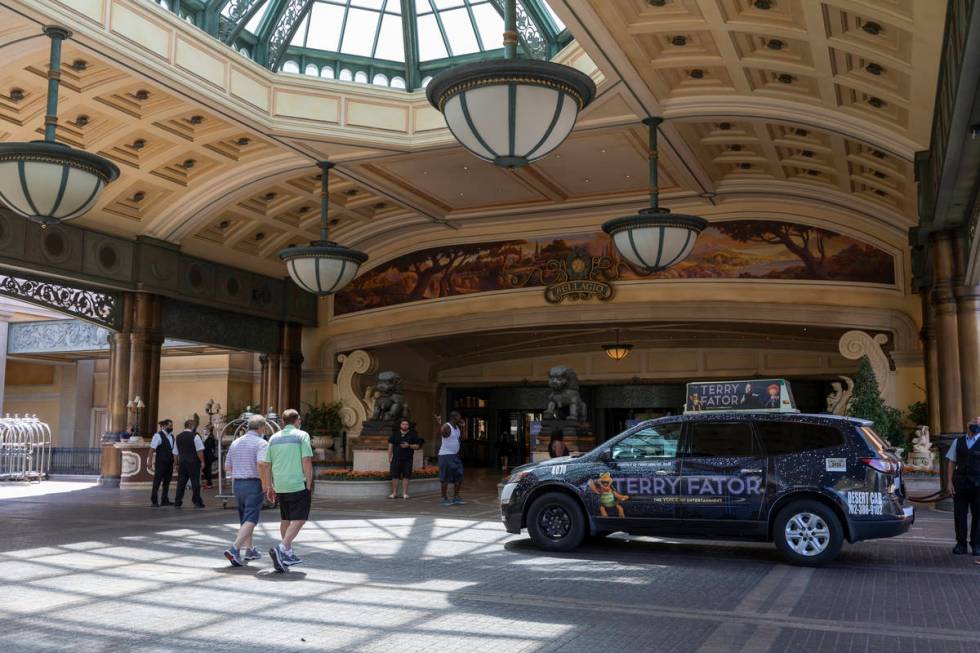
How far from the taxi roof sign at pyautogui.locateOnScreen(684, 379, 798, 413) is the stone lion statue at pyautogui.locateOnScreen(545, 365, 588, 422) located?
829 centimetres

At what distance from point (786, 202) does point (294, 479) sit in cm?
1581

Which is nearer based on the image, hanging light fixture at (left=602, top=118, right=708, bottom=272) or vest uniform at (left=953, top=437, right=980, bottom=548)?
vest uniform at (left=953, top=437, right=980, bottom=548)

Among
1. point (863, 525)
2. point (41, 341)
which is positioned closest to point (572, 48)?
point (863, 525)

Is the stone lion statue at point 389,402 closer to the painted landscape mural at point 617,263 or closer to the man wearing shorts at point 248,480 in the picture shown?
the painted landscape mural at point 617,263

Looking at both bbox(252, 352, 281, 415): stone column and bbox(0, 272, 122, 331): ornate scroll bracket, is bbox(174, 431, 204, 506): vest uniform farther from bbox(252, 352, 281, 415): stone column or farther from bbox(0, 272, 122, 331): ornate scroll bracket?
bbox(252, 352, 281, 415): stone column

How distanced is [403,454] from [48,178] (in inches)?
301

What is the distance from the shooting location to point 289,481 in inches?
308

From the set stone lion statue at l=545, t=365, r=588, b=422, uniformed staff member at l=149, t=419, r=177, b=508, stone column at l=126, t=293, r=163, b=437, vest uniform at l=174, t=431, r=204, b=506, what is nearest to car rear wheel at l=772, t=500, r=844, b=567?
stone lion statue at l=545, t=365, r=588, b=422

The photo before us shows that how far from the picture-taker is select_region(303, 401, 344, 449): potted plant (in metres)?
24.4

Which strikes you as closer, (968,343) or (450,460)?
(968,343)

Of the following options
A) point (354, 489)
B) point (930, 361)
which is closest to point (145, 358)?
point (354, 489)

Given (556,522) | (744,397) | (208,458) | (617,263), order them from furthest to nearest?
(617,263), (208,458), (556,522), (744,397)

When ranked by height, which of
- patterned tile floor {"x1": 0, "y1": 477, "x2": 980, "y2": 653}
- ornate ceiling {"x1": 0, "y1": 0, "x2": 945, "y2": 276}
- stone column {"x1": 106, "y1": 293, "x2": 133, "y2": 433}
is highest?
ornate ceiling {"x1": 0, "y1": 0, "x2": 945, "y2": 276}

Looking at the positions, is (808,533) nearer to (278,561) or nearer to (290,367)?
(278,561)
